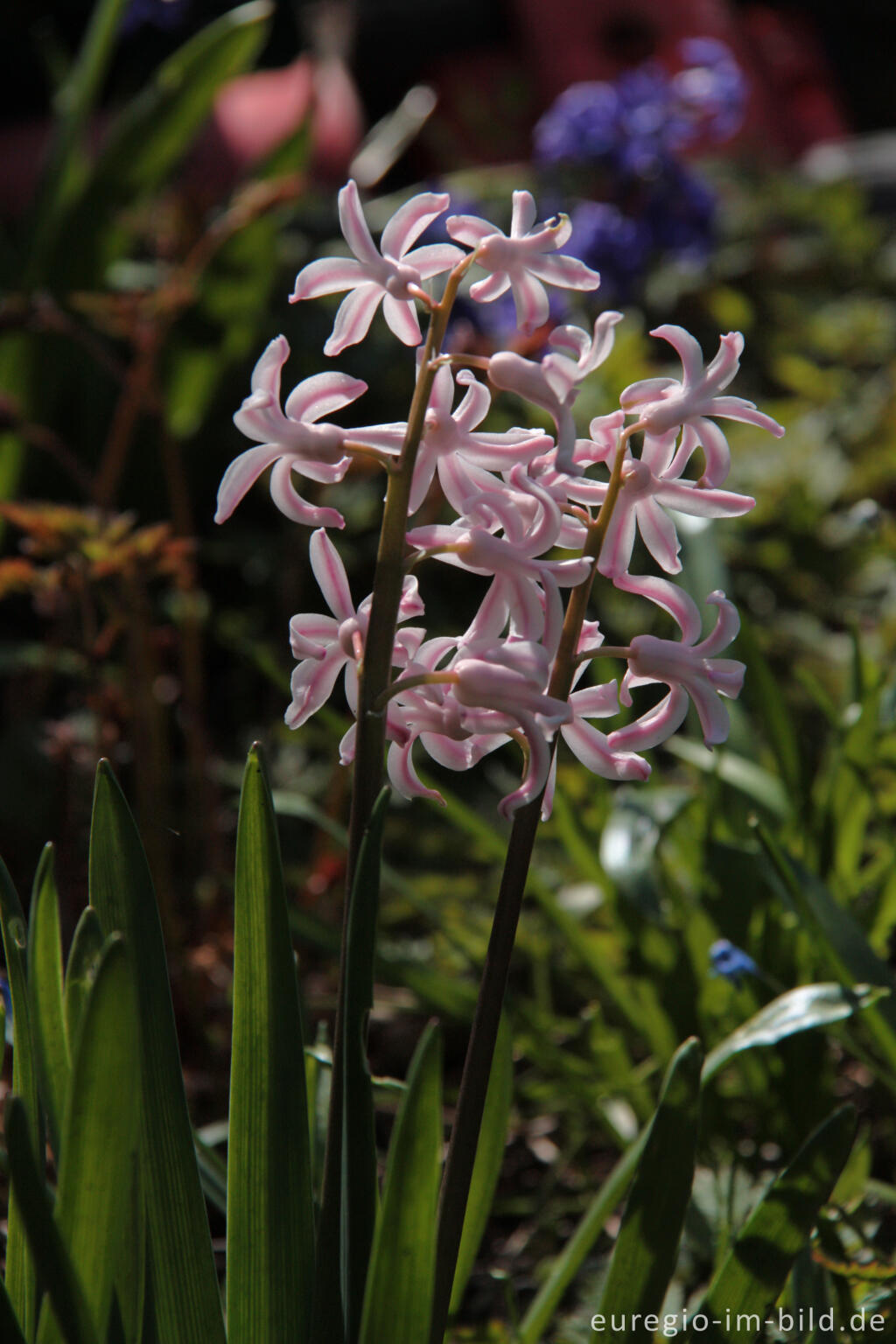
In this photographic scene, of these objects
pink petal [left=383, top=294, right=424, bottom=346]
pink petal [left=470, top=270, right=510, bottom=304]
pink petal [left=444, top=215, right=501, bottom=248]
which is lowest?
pink petal [left=383, top=294, right=424, bottom=346]

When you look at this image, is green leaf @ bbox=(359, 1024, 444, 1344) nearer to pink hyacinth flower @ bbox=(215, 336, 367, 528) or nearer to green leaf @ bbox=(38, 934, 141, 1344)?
green leaf @ bbox=(38, 934, 141, 1344)

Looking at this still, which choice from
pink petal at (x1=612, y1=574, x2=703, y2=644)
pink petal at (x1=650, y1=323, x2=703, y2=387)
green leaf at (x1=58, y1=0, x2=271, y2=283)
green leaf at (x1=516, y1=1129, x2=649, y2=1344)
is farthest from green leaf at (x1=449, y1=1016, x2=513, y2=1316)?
green leaf at (x1=58, y1=0, x2=271, y2=283)

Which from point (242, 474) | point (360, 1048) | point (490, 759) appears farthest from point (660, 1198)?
point (490, 759)

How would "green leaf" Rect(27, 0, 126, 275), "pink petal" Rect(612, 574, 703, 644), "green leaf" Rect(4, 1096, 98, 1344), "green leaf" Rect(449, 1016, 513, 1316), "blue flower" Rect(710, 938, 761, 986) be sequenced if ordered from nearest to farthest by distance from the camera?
"green leaf" Rect(4, 1096, 98, 1344)
"pink petal" Rect(612, 574, 703, 644)
"green leaf" Rect(449, 1016, 513, 1316)
"blue flower" Rect(710, 938, 761, 986)
"green leaf" Rect(27, 0, 126, 275)

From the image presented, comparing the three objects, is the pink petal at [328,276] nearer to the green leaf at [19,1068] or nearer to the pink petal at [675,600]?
the pink petal at [675,600]

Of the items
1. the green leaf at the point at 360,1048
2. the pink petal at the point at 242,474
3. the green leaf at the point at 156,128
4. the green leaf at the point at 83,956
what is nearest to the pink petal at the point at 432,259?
the pink petal at the point at 242,474

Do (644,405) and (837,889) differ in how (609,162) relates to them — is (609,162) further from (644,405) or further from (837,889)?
(644,405)

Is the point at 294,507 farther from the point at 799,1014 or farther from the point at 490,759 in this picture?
the point at 490,759
